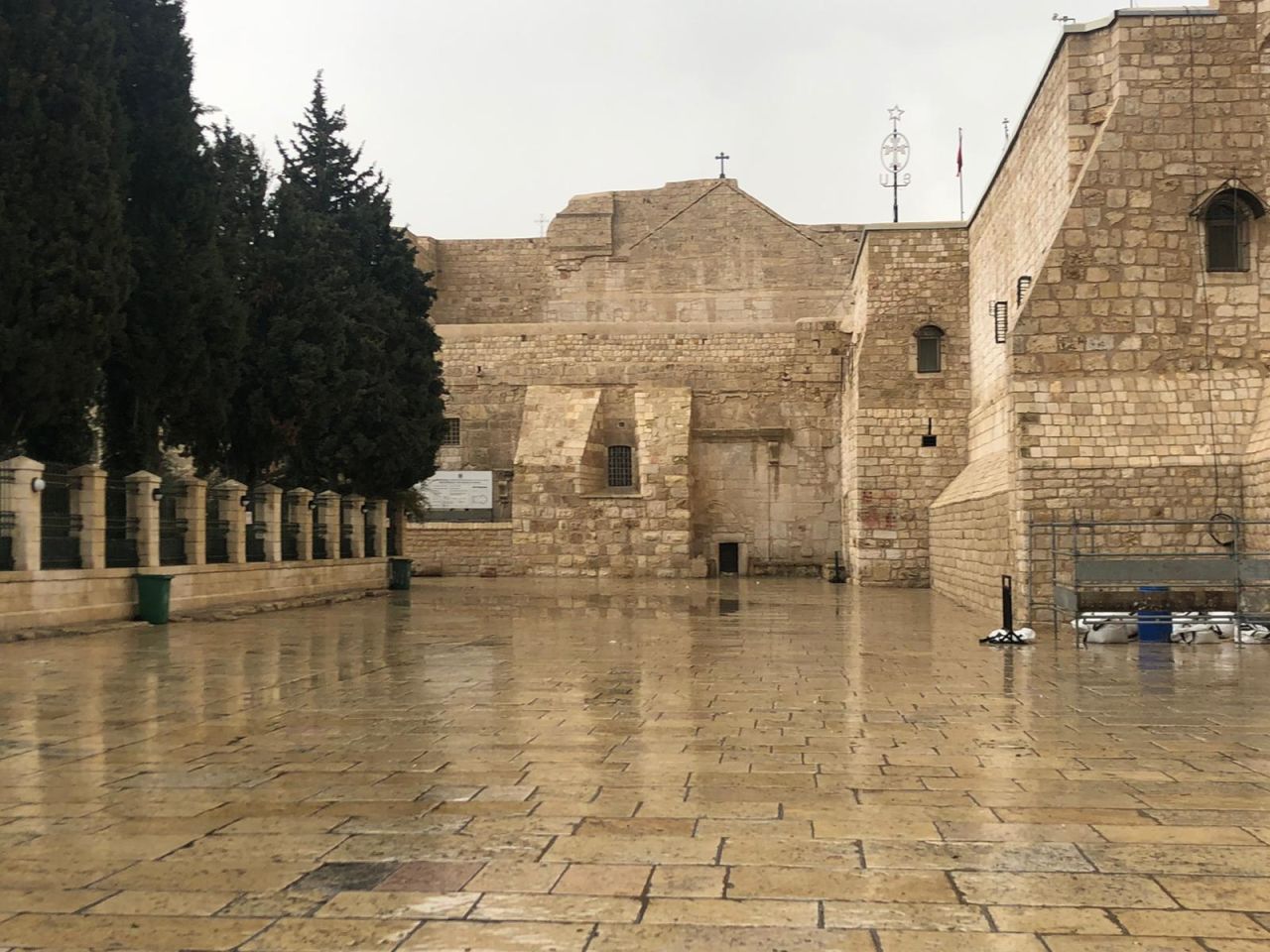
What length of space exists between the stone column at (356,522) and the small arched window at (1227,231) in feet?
47.4

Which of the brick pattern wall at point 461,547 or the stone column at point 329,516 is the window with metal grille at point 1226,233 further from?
the brick pattern wall at point 461,547

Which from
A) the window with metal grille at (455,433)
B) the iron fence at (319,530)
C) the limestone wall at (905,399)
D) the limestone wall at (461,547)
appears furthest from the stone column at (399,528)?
the limestone wall at (905,399)

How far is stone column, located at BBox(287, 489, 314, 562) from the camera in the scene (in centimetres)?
1886

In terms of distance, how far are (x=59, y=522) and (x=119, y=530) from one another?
1.36 m

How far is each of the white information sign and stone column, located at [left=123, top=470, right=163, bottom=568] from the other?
15144mm

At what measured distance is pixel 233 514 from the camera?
16500 mm

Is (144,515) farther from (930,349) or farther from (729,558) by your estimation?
(729,558)

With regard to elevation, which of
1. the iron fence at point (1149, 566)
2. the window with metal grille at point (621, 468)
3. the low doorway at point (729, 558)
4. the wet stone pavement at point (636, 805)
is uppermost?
the window with metal grille at point (621, 468)

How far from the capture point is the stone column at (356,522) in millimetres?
21375

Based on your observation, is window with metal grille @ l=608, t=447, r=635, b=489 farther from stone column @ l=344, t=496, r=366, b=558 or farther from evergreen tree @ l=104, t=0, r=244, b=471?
evergreen tree @ l=104, t=0, r=244, b=471

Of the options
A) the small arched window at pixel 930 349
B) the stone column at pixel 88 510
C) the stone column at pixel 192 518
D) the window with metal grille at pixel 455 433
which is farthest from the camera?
the window with metal grille at pixel 455 433

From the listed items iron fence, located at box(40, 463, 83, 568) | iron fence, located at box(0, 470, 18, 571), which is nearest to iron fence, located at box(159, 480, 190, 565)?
iron fence, located at box(40, 463, 83, 568)

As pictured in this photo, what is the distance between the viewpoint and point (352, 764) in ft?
17.6

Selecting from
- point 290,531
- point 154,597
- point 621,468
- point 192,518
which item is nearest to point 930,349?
point 621,468
